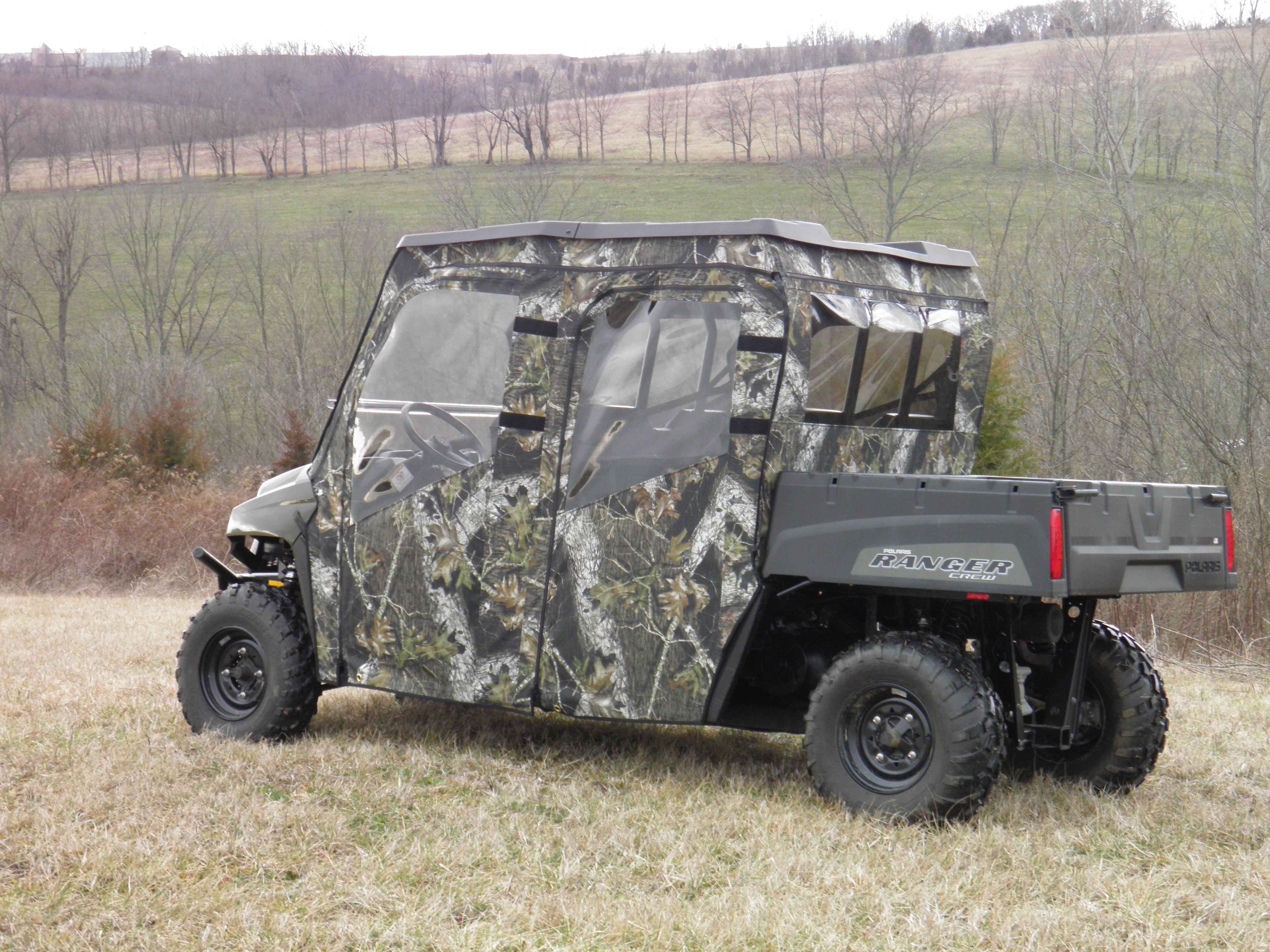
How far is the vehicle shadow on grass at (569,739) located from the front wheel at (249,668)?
31 cm

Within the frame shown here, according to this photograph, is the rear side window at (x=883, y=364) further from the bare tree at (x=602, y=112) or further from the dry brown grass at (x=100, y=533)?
the bare tree at (x=602, y=112)

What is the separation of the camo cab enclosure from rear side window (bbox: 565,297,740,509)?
10mm

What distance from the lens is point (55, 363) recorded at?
116 ft

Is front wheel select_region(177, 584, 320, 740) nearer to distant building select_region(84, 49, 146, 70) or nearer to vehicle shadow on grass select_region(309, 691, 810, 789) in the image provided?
→ vehicle shadow on grass select_region(309, 691, 810, 789)

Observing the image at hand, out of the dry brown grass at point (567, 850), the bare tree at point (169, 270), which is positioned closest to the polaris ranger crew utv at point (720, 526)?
the dry brown grass at point (567, 850)

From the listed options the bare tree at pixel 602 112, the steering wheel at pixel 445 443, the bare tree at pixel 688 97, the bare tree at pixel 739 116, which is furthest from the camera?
the bare tree at pixel 688 97

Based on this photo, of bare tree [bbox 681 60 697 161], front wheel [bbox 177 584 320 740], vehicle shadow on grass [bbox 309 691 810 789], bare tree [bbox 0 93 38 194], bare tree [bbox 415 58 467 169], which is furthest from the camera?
bare tree [bbox 681 60 697 161]

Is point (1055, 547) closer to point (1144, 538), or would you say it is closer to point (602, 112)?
point (1144, 538)

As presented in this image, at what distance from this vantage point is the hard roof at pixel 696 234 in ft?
15.6

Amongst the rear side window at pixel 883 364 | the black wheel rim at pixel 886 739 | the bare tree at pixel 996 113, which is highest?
the bare tree at pixel 996 113

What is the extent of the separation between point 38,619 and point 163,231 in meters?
34.6

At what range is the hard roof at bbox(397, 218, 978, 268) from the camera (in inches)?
187

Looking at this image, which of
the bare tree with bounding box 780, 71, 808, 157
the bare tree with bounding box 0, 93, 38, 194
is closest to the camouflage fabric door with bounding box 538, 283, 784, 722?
the bare tree with bounding box 780, 71, 808, 157

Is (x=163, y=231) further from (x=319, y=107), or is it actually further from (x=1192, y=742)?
(x=1192, y=742)
